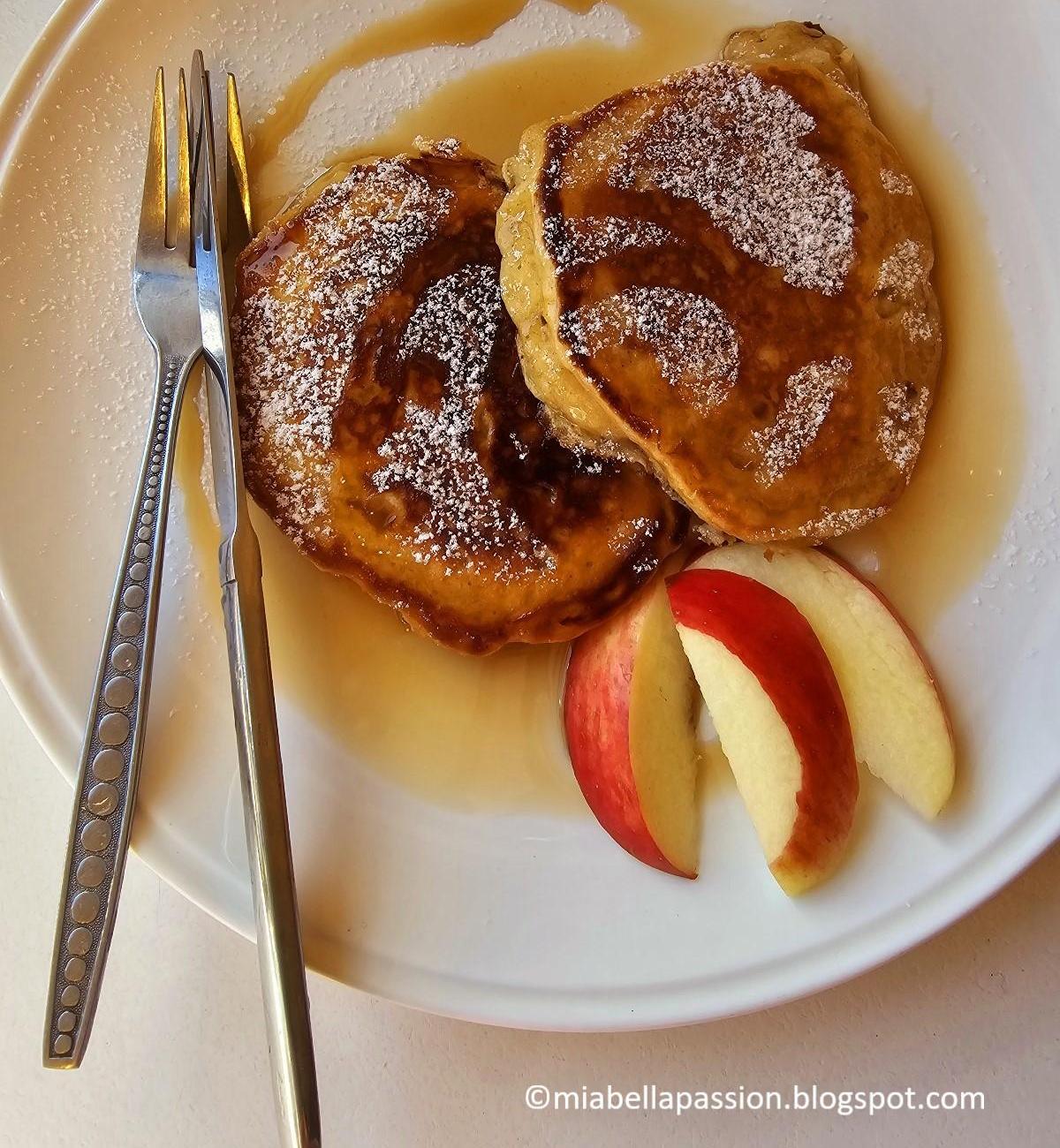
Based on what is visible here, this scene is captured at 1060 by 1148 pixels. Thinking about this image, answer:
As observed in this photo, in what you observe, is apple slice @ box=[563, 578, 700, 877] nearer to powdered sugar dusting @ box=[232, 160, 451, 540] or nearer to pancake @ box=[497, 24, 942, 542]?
pancake @ box=[497, 24, 942, 542]

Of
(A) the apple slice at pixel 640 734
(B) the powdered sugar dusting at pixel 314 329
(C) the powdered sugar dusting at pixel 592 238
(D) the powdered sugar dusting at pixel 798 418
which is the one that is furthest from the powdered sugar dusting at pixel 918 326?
(B) the powdered sugar dusting at pixel 314 329

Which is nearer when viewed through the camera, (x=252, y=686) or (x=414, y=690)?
(x=252, y=686)

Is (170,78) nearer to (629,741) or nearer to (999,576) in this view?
(629,741)

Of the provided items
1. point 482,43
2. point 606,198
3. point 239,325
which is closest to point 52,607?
point 239,325

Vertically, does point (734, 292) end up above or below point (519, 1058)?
above

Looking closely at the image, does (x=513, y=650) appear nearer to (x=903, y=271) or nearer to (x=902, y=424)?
(x=902, y=424)

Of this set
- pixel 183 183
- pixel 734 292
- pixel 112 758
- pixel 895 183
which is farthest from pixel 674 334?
pixel 112 758

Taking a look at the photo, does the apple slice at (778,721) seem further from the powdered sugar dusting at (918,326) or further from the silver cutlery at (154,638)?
the silver cutlery at (154,638)
